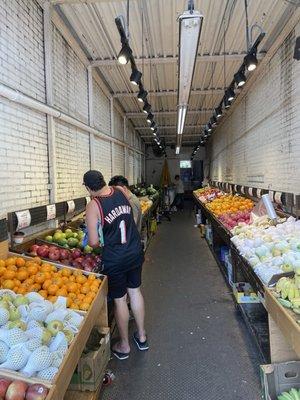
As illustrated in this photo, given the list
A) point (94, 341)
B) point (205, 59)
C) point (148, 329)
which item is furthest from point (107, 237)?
point (205, 59)

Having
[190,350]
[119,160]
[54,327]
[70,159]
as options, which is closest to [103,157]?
[119,160]

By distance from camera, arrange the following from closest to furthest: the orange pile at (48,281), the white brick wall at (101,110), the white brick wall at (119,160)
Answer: the orange pile at (48,281) → the white brick wall at (101,110) → the white brick wall at (119,160)

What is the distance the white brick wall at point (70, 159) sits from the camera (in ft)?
17.4

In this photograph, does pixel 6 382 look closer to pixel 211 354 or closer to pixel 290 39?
pixel 211 354

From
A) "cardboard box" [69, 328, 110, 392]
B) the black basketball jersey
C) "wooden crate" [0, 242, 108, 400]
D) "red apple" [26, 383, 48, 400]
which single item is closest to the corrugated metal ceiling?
the black basketball jersey

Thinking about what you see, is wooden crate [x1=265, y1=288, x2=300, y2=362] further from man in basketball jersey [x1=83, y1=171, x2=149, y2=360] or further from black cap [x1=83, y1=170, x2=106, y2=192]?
black cap [x1=83, y1=170, x2=106, y2=192]

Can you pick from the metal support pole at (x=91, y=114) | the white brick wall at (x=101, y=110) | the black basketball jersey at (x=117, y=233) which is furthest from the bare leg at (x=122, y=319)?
the white brick wall at (x=101, y=110)

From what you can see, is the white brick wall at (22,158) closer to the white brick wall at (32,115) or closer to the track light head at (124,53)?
the white brick wall at (32,115)

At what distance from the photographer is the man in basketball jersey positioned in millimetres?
3145

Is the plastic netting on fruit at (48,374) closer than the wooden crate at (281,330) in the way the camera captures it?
Yes

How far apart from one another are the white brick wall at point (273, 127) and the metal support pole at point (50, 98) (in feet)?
11.0

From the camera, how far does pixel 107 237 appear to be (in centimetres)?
322

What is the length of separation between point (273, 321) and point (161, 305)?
7.45 ft

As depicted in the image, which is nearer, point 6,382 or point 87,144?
point 6,382
